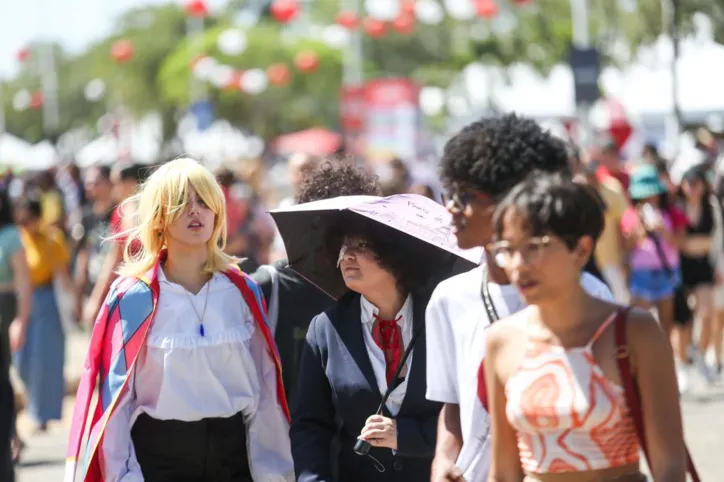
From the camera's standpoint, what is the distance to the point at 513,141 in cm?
412

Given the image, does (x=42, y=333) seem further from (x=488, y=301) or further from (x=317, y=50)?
(x=317, y=50)

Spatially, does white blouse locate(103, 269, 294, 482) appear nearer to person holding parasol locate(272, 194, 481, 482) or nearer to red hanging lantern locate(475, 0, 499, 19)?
person holding parasol locate(272, 194, 481, 482)

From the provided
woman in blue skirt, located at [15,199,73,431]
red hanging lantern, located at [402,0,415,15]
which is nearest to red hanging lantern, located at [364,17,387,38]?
red hanging lantern, located at [402,0,415,15]

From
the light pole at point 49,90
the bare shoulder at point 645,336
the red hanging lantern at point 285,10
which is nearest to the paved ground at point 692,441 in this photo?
the bare shoulder at point 645,336

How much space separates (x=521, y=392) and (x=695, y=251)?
10.5 m

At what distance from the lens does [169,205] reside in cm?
527

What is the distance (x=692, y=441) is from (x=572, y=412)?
7321 millimetres

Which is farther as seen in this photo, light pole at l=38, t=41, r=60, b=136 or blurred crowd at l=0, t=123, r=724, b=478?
light pole at l=38, t=41, r=60, b=136

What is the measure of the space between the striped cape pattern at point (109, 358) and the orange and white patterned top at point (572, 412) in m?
1.98

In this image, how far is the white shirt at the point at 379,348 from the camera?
490cm

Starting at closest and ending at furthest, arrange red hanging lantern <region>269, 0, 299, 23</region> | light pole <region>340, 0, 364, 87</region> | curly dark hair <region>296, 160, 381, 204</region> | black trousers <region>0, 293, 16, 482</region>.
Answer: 1. curly dark hair <region>296, 160, 381, 204</region>
2. black trousers <region>0, 293, 16, 482</region>
3. red hanging lantern <region>269, 0, 299, 23</region>
4. light pole <region>340, 0, 364, 87</region>

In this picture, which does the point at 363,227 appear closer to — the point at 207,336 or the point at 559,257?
the point at 207,336

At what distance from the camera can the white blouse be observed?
16.8 ft

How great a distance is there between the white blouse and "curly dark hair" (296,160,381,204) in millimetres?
618
